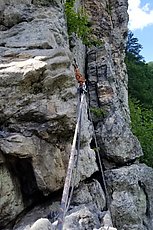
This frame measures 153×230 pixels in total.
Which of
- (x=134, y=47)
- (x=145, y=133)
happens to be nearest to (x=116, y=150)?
(x=145, y=133)

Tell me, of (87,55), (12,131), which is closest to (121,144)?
(87,55)

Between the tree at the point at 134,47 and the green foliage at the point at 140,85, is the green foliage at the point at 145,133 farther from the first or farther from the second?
the tree at the point at 134,47

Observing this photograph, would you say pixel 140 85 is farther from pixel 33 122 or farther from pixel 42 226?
pixel 42 226

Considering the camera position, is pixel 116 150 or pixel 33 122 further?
pixel 116 150

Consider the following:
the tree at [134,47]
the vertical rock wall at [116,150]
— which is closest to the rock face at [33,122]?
the vertical rock wall at [116,150]

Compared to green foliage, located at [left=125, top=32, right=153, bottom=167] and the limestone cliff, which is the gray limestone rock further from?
green foliage, located at [left=125, top=32, right=153, bottom=167]

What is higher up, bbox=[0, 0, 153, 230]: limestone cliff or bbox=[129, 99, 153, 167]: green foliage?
bbox=[0, 0, 153, 230]: limestone cliff

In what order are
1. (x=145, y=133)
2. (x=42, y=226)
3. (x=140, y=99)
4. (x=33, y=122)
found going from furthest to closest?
1. (x=140, y=99)
2. (x=145, y=133)
3. (x=33, y=122)
4. (x=42, y=226)

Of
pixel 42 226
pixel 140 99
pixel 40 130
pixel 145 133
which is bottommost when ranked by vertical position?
pixel 145 133

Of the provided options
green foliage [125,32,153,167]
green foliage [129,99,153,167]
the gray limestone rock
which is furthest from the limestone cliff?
green foliage [125,32,153,167]

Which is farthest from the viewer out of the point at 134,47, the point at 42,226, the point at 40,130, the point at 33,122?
the point at 134,47

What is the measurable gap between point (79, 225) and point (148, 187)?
4703 mm

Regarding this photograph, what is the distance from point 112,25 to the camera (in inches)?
559

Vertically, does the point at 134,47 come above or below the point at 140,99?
above
